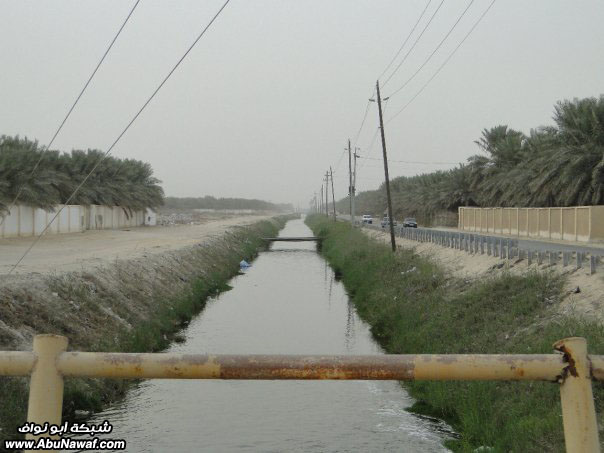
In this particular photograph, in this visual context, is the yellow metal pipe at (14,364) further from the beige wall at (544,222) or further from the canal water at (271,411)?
the beige wall at (544,222)

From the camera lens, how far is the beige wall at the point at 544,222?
107ft

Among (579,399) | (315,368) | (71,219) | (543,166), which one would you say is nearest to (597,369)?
(579,399)

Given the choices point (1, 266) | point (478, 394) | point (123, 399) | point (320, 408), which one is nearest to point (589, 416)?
point (478, 394)

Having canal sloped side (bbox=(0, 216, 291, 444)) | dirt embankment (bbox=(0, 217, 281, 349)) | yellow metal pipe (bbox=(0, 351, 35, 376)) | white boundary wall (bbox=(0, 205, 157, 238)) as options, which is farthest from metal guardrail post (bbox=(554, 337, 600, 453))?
white boundary wall (bbox=(0, 205, 157, 238))

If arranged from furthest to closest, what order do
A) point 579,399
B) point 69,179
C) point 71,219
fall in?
point 71,219, point 69,179, point 579,399

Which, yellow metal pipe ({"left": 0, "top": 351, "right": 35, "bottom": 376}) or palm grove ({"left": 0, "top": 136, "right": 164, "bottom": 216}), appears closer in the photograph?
yellow metal pipe ({"left": 0, "top": 351, "right": 35, "bottom": 376})

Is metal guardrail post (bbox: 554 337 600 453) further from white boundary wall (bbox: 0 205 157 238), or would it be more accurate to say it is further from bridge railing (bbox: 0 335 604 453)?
white boundary wall (bbox: 0 205 157 238)

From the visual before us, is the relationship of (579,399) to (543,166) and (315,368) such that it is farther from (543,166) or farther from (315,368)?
(543,166)

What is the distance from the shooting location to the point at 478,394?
11516 mm

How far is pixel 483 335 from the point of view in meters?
14.6

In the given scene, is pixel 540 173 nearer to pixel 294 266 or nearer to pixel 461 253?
pixel 461 253

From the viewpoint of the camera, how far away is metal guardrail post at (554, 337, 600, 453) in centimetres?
303

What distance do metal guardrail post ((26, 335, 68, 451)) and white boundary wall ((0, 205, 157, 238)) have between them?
35.8m

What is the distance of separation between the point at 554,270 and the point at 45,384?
49.7ft
